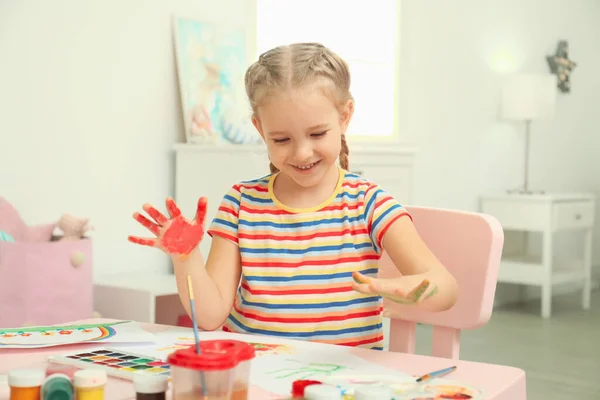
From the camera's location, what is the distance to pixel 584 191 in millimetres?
5883

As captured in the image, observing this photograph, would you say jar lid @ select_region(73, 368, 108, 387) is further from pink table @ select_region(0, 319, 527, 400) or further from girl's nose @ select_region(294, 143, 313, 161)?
girl's nose @ select_region(294, 143, 313, 161)

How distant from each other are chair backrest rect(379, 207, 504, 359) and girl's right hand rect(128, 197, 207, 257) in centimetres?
38

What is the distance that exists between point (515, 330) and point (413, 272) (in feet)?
10.4

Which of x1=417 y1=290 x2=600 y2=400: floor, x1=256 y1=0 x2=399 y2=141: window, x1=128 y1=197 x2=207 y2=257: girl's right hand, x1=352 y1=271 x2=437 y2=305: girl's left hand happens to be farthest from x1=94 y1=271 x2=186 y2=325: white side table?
x1=352 y1=271 x2=437 y2=305: girl's left hand

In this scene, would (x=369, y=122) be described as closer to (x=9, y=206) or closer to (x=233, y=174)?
(x=233, y=174)

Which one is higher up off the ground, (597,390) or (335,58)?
(335,58)

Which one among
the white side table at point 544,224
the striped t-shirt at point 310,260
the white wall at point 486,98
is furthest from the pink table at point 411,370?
the white side table at point 544,224

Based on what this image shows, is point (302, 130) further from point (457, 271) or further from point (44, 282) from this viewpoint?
point (44, 282)

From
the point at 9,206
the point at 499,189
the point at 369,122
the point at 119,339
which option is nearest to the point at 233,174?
the point at 9,206

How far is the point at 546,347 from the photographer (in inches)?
146

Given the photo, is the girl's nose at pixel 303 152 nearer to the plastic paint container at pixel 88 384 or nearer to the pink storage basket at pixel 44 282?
the plastic paint container at pixel 88 384

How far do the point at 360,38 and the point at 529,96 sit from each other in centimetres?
110

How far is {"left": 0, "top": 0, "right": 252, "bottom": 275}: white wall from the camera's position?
9.18 feet

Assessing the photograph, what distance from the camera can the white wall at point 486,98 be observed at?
451 centimetres
